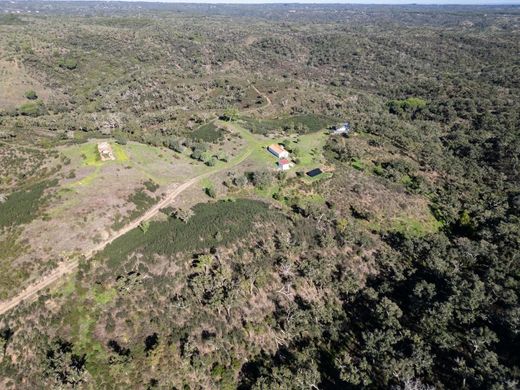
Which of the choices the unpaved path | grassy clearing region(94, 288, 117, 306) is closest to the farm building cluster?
the unpaved path

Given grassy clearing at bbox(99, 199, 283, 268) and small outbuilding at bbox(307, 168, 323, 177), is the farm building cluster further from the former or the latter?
grassy clearing at bbox(99, 199, 283, 268)

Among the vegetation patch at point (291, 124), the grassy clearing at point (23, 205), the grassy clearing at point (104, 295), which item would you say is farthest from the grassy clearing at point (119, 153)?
the vegetation patch at point (291, 124)

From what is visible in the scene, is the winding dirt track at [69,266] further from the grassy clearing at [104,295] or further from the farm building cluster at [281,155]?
the farm building cluster at [281,155]

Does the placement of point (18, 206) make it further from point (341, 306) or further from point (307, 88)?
point (307, 88)

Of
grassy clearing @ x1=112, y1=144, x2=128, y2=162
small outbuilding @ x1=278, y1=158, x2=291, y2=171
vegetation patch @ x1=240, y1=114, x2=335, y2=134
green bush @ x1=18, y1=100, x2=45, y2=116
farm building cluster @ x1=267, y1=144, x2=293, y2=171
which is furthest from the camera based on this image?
green bush @ x1=18, y1=100, x2=45, y2=116

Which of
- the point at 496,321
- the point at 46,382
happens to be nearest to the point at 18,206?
the point at 46,382

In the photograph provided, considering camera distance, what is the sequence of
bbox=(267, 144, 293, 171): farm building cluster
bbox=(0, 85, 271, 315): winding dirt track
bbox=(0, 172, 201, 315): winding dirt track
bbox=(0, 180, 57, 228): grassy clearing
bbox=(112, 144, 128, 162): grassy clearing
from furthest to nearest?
1. bbox=(267, 144, 293, 171): farm building cluster
2. bbox=(112, 144, 128, 162): grassy clearing
3. bbox=(0, 180, 57, 228): grassy clearing
4. bbox=(0, 85, 271, 315): winding dirt track
5. bbox=(0, 172, 201, 315): winding dirt track

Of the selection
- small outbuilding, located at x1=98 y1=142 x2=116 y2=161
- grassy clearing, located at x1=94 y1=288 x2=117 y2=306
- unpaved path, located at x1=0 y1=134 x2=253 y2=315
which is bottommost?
grassy clearing, located at x1=94 y1=288 x2=117 y2=306
